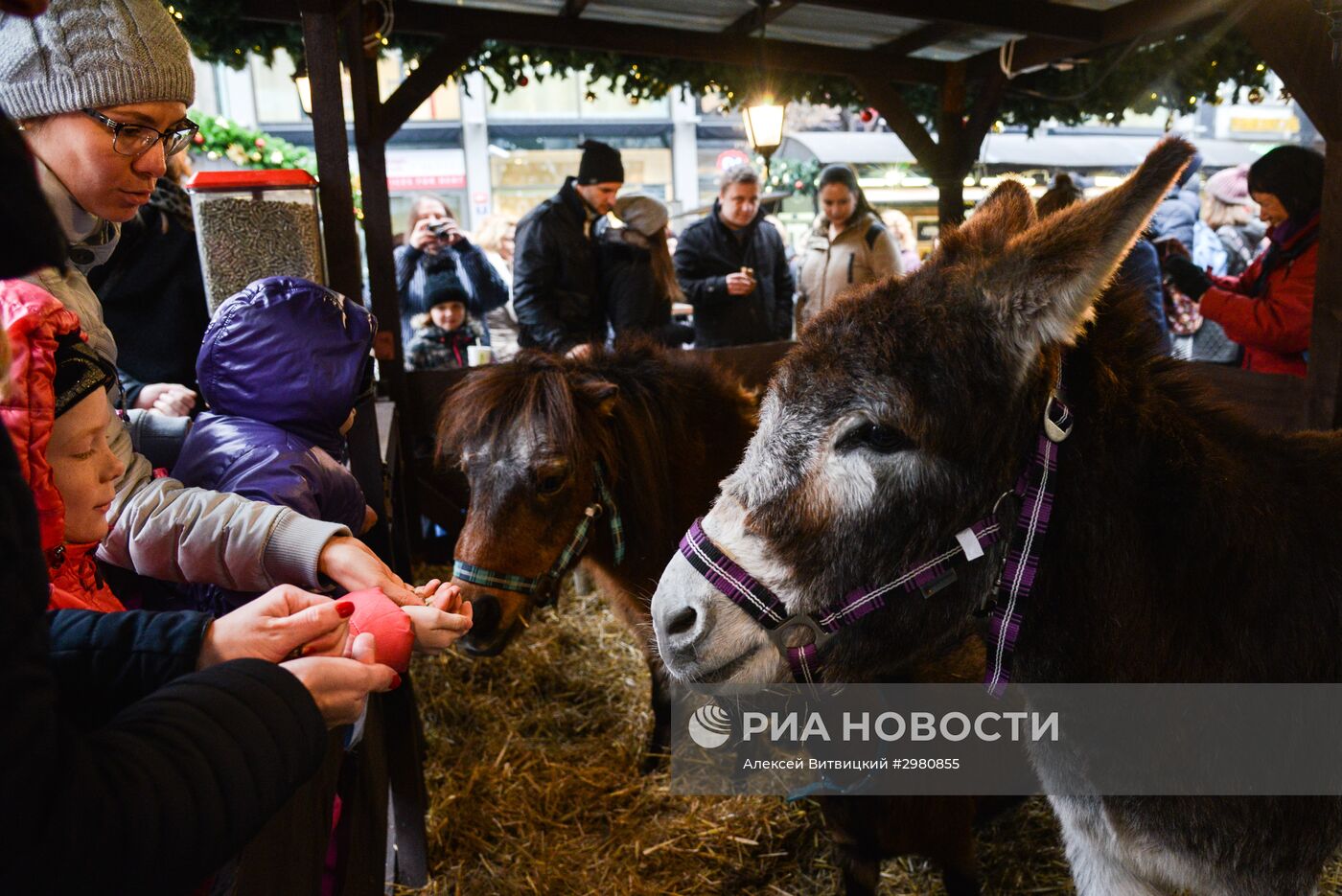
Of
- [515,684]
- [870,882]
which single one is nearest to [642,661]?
[515,684]

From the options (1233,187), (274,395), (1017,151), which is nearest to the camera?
(274,395)

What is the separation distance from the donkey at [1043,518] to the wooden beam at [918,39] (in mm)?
4624

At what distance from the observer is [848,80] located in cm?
677

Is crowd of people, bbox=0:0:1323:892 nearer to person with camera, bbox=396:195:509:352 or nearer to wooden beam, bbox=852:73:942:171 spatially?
person with camera, bbox=396:195:509:352

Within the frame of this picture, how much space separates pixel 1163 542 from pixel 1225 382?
3.28 metres

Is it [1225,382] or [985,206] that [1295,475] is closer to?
[985,206]

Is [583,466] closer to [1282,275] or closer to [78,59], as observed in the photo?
[78,59]

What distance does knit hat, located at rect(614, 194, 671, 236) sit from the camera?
4777 millimetres

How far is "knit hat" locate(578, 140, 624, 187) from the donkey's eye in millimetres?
3733

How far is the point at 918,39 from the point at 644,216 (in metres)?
2.47

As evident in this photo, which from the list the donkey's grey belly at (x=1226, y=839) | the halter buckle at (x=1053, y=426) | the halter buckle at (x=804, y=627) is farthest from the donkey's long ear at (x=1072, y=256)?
the donkey's grey belly at (x=1226, y=839)

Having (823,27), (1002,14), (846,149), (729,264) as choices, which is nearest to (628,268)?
(729,264)

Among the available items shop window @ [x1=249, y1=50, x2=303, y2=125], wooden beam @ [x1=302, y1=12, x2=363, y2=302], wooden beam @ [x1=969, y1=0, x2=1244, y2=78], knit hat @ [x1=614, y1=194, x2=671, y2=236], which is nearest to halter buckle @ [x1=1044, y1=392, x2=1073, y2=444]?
wooden beam @ [x1=302, y1=12, x2=363, y2=302]

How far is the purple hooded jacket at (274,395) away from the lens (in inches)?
63.2
